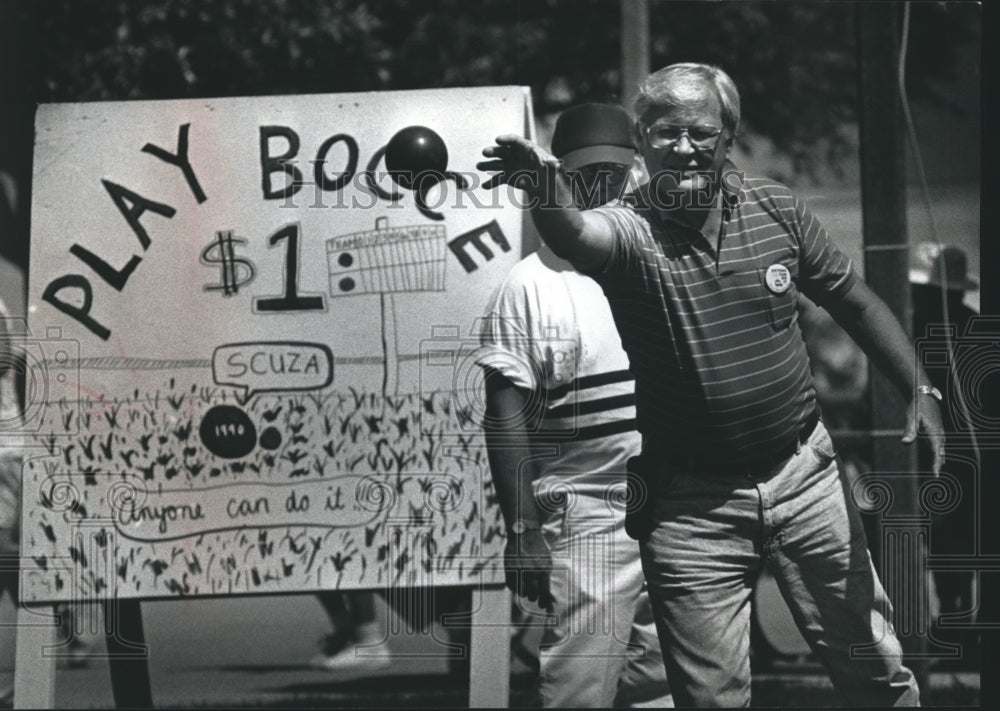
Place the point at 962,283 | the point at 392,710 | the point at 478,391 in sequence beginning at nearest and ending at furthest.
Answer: the point at 478,391
the point at 962,283
the point at 392,710

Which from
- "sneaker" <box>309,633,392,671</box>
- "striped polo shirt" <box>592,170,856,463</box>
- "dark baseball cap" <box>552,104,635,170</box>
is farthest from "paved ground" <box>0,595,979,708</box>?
"dark baseball cap" <box>552,104,635,170</box>

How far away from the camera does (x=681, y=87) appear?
3.73 metres

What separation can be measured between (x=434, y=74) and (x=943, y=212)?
2.64m

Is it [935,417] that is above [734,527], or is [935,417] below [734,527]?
above

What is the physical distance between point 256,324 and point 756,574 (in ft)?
5.11

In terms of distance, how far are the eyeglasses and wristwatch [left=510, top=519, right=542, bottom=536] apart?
3.63 ft

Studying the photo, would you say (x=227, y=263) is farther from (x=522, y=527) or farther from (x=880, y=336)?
(x=880, y=336)

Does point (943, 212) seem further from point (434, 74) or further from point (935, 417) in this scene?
point (434, 74)

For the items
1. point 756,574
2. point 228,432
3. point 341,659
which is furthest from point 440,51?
point 756,574

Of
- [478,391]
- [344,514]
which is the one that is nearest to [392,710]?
[344,514]

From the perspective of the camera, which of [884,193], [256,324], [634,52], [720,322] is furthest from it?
[634,52]

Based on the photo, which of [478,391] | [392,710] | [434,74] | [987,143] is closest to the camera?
[987,143]

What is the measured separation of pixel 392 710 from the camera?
5320 mm

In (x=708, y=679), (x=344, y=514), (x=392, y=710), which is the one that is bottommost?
(x=392, y=710)
